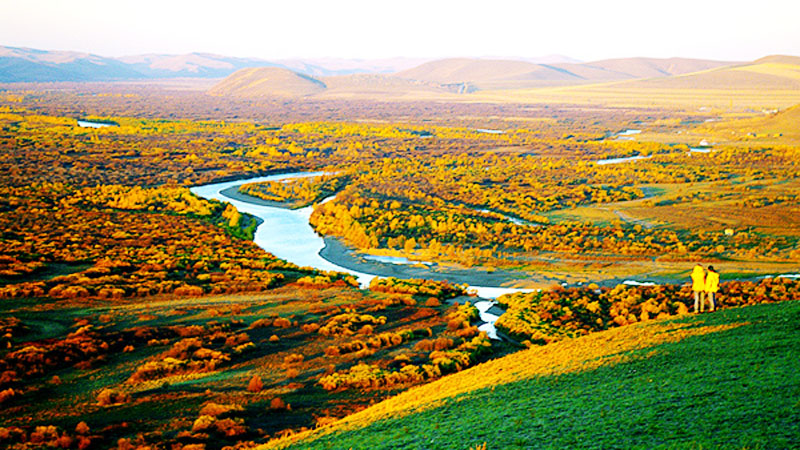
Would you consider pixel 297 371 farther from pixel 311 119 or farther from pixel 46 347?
pixel 311 119

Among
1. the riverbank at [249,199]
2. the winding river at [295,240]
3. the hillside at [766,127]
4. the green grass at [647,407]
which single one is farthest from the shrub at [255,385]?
the hillside at [766,127]

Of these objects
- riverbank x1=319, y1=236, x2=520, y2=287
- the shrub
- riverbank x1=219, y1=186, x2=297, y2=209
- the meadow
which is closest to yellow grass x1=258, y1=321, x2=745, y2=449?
the meadow

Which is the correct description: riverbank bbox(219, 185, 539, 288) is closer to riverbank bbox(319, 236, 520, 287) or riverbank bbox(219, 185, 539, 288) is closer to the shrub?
riverbank bbox(319, 236, 520, 287)

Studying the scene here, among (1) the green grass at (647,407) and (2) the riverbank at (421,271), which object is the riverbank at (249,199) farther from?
(1) the green grass at (647,407)

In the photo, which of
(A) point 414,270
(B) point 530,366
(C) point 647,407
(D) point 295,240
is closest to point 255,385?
(B) point 530,366

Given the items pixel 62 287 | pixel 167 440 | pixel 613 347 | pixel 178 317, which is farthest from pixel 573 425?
pixel 62 287
